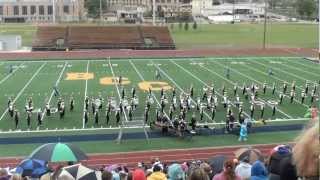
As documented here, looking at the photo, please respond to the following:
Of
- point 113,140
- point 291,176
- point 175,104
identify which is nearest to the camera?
point 291,176

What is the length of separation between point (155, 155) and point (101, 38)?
33.8 meters

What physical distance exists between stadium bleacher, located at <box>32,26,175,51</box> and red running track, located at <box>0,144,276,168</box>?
3017 cm

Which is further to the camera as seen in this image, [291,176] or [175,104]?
[175,104]

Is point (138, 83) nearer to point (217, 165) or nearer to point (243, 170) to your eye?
point (217, 165)

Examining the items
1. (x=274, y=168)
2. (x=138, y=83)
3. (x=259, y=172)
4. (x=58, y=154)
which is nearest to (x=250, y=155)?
(x=259, y=172)

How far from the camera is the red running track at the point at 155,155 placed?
13.5m

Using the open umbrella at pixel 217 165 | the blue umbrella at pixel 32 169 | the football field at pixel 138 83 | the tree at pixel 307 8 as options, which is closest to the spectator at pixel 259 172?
the open umbrella at pixel 217 165

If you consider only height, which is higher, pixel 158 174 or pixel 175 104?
pixel 158 174

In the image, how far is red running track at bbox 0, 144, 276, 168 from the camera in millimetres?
13516

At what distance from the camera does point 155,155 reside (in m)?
14.2

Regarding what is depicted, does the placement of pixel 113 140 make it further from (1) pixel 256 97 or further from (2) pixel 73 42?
(2) pixel 73 42

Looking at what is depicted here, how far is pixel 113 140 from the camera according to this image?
16047 millimetres

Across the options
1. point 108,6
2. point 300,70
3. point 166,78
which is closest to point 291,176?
point 166,78

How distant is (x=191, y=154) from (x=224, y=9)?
4746 inches
